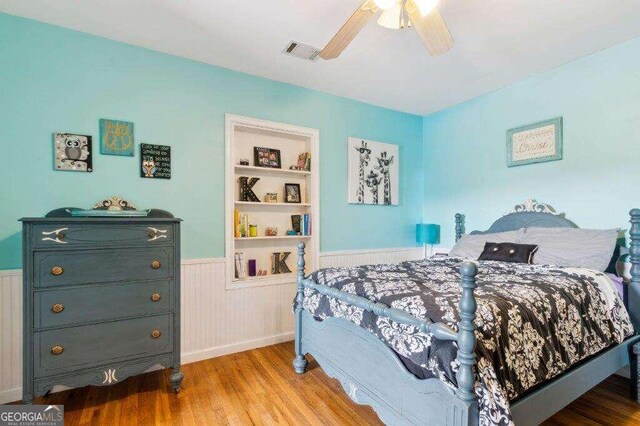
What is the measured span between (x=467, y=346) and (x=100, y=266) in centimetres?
212

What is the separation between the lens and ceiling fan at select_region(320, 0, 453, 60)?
170 centimetres

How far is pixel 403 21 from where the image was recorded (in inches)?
77.4

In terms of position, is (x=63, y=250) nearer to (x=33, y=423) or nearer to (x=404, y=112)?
(x=33, y=423)

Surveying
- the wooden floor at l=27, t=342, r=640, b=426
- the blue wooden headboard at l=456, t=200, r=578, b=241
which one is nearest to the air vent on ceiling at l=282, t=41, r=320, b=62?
the blue wooden headboard at l=456, t=200, r=578, b=241

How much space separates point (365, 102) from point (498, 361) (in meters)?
3.15

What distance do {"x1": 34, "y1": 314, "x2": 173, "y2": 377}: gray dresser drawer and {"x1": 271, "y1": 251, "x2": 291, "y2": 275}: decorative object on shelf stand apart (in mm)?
1292

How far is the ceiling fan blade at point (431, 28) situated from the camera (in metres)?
1.74

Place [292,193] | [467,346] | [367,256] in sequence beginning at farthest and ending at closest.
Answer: [367,256] → [292,193] → [467,346]

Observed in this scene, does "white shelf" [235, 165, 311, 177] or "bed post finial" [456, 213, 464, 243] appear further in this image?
"bed post finial" [456, 213, 464, 243]

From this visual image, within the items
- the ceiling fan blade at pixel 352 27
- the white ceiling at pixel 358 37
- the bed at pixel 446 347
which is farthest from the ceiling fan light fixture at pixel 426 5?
the bed at pixel 446 347

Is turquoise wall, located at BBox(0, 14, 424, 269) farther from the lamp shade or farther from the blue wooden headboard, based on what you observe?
the blue wooden headboard

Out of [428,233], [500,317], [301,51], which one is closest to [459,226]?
[428,233]

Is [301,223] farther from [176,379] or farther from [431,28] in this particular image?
[431,28]

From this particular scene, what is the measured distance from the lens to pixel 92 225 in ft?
6.50
